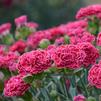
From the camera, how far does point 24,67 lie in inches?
62.1

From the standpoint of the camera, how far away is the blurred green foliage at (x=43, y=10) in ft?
17.4

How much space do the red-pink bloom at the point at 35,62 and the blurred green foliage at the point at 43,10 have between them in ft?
12.1

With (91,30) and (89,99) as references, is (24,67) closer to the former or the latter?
(89,99)

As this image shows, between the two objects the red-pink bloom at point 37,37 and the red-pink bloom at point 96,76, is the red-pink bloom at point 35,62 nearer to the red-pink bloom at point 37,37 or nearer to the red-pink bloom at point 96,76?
the red-pink bloom at point 96,76

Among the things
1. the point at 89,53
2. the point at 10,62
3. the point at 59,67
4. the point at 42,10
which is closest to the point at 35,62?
the point at 59,67

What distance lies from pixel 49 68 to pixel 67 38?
14.4 inches

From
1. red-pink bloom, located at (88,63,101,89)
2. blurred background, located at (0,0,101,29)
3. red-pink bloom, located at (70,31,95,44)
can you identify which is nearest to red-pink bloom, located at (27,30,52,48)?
red-pink bloom, located at (70,31,95,44)

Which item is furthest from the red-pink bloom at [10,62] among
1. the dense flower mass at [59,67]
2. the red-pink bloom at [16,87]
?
the red-pink bloom at [16,87]

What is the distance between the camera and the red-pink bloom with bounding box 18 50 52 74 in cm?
156

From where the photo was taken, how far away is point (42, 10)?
17.7ft

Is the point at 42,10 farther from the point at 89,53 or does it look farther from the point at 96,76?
the point at 96,76

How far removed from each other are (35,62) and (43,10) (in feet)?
12.7

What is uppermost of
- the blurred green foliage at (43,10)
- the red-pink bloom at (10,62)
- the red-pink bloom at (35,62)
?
the red-pink bloom at (35,62)

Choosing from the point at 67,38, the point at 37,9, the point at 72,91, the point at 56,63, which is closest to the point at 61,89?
the point at 72,91
